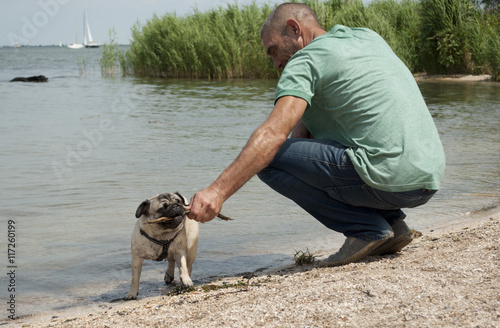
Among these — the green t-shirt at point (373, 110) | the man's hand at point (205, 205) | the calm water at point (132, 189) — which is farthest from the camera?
the calm water at point (132, 189)

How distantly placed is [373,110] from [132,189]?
433cm

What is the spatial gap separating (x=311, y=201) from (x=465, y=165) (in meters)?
4.99

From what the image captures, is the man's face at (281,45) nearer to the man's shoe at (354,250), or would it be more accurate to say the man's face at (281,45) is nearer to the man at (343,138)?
the man at (343,138)

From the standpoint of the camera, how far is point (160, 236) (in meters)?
3.76

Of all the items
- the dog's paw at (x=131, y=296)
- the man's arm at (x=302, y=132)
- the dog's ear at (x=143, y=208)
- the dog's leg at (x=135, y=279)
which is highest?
the man's arm at (x=302, y=132)

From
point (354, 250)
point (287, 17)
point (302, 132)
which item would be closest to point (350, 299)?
point (354, 250)

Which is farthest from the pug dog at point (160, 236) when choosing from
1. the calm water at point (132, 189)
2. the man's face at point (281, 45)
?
the man's face at point (281, 45)

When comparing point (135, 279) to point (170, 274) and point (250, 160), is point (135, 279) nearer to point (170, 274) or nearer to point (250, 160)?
point (170, 274)

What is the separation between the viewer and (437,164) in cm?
338

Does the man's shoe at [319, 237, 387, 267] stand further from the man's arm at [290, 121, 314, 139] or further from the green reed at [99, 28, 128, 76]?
the green reed at [99, 28, 128, 76]

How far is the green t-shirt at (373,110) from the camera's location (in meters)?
3.20

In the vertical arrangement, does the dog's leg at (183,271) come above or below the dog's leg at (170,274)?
above

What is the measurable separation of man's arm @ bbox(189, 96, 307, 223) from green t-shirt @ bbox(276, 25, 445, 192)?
0.23 metres

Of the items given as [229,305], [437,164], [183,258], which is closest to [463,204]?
[437,164]
